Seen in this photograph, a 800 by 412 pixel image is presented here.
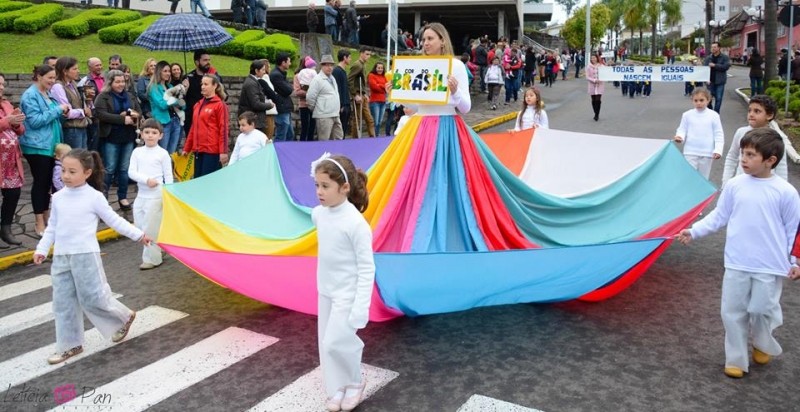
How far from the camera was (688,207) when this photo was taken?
6.95 meters

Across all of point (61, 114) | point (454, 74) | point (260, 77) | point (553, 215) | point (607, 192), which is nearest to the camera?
point (454, 74)

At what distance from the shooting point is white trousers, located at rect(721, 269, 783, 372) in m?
4.21

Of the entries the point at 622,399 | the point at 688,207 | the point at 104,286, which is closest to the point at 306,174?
the point at 104,286

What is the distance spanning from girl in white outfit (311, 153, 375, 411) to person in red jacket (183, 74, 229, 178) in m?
5.33

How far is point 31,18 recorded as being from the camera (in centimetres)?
Result: 2050

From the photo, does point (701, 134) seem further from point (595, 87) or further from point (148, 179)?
point (595, 87)

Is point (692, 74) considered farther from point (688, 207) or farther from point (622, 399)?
point (622, 399)

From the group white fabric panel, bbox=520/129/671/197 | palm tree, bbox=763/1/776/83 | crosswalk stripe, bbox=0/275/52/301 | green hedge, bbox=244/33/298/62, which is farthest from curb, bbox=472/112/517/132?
crosswalk stripe, bbox=0/275/52/301

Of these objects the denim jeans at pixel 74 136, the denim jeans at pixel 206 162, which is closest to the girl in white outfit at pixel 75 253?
the denim jeans at pixel 206 162

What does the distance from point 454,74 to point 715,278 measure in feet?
10.1

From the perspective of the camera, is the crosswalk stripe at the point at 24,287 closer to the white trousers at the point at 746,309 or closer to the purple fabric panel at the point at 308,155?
the purple fabric panel at the point at 308,155

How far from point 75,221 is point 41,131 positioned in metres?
3.85

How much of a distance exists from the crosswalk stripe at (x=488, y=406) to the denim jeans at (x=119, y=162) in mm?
7204

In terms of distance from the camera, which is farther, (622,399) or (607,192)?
(607,192)
